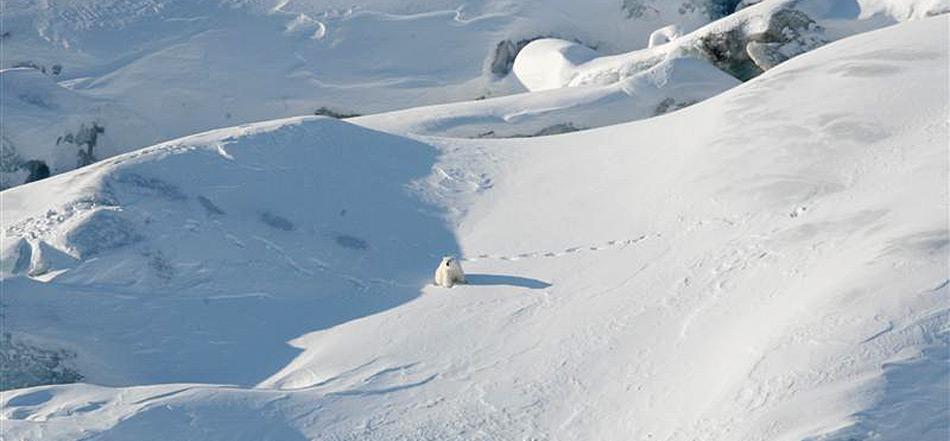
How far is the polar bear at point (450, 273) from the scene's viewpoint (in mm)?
9812

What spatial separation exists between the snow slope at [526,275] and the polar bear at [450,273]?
9 centimetres

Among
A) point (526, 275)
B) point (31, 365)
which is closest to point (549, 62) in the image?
point (526, 275)

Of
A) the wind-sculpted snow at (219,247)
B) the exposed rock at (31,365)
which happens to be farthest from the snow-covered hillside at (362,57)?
the exposed rock at (31,365)

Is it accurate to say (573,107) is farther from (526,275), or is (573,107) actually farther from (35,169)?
(35,169)

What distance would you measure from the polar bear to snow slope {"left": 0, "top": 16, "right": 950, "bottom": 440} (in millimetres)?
91

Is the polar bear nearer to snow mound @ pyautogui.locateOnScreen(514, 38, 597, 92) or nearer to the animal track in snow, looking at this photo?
the animal track in snow

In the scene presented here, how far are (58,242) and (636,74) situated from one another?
514 cm

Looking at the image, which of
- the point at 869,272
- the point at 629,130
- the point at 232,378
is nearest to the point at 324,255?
the point at 232,378

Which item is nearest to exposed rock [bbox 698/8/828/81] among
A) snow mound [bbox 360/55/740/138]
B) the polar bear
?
snow mound [bbox 360/55/740/138]

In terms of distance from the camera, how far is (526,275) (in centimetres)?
979

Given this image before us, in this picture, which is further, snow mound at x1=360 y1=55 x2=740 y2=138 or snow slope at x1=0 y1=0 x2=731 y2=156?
snow slope at x1=0 y1=0 x2=731 y2=156

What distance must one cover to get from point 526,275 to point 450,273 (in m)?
0.45

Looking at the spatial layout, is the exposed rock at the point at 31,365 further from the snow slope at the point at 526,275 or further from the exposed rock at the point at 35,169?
the exposed rock at the point at 35,169

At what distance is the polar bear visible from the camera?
32.2ft
